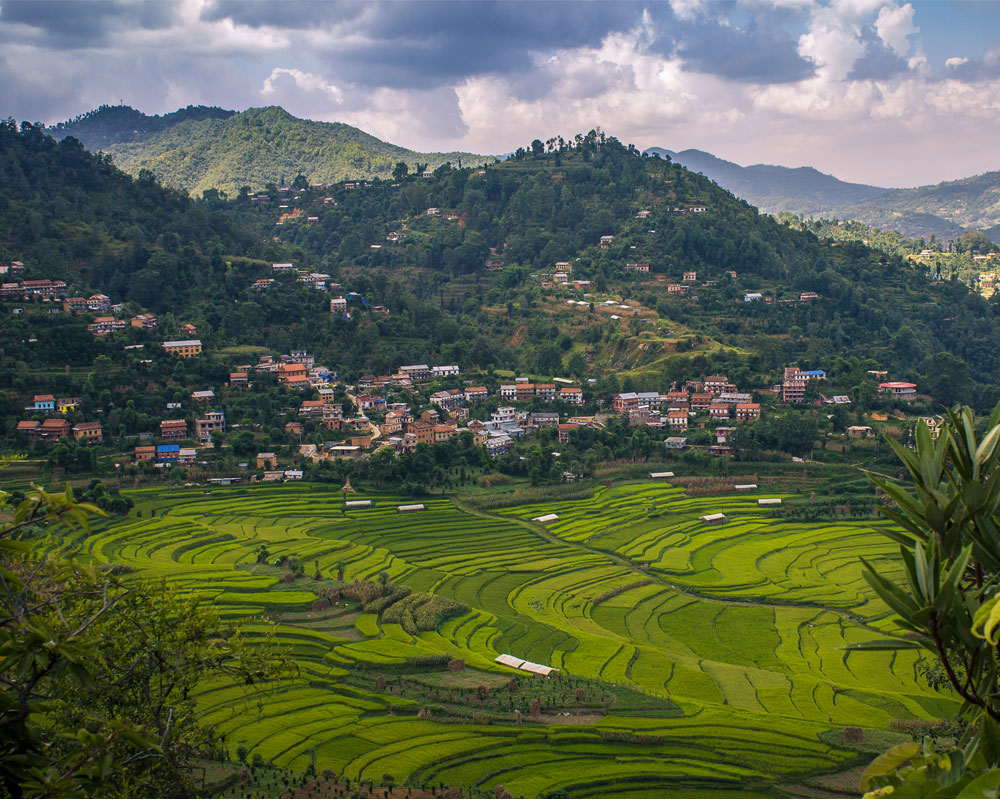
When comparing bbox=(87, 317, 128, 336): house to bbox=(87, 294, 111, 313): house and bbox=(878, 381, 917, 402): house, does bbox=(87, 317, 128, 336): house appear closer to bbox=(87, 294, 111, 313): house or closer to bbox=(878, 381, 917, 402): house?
bbox=(87, 294, 111, 313): house

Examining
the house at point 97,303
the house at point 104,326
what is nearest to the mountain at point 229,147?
the house at point 97,303

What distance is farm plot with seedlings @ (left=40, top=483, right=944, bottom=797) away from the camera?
1427 cm

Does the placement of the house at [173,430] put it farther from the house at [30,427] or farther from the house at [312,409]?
the house at [312,409]

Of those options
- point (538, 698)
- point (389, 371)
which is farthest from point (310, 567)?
point (389, 371)

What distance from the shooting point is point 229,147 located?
283 ft

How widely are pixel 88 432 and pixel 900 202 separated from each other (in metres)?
170

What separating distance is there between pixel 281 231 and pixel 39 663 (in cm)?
7066

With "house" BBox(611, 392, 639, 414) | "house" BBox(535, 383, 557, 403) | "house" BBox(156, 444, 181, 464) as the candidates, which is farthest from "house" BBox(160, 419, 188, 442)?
"house" BBox(611, 392, 639, 414)

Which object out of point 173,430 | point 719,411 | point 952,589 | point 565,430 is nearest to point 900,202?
point 719,411

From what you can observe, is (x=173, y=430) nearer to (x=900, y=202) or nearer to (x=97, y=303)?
(x=97, y=303)

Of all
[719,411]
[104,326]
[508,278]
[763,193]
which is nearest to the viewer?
[104,326]

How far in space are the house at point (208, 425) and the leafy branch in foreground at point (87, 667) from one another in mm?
23796

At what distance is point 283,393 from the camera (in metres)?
36.1

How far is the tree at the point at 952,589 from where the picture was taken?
290 cm
